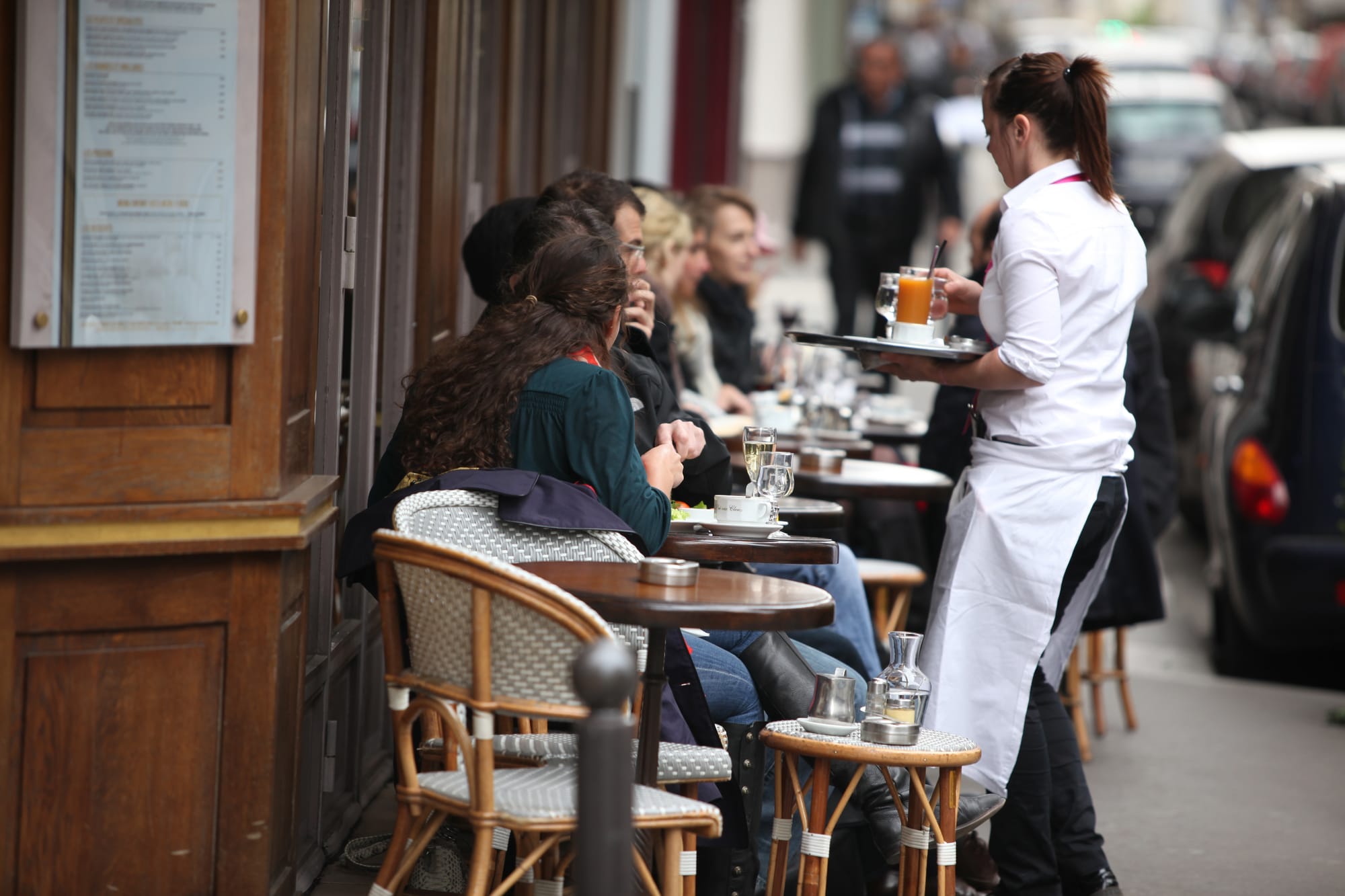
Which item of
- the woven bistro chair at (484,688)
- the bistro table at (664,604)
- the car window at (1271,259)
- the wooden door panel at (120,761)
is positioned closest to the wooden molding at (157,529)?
the wooden door panel at (120,761)

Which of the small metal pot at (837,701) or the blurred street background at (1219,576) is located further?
the blurred street background at (1219,576)

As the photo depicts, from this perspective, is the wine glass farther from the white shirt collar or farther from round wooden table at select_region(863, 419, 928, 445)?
round wooden table at select_region(863, 419, 928, 445)

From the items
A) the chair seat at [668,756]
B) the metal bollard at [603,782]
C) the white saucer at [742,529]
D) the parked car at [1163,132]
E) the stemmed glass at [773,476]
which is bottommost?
the chair seat at [668,756]

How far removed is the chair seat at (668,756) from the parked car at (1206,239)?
19.4 ft

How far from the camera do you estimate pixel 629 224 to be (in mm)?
5301

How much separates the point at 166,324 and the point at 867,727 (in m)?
1.67

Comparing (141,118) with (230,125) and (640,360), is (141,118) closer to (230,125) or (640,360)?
(230,125)

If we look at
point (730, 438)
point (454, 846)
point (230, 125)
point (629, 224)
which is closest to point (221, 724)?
point (454, 846)

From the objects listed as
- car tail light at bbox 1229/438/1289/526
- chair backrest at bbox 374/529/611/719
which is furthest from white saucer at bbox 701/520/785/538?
car tail light at bbox 1229/438/1289/526

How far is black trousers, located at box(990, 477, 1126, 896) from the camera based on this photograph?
4.41 m

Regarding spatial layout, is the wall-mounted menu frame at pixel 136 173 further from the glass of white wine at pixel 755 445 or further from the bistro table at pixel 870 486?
the bistro table at pixel 870 486

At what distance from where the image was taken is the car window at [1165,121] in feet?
55.9

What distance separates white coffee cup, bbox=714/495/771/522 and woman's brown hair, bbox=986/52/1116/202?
1109 mm

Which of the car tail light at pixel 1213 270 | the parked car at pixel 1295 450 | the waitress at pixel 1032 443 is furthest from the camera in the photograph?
the car tail light at pixel 1213 270
